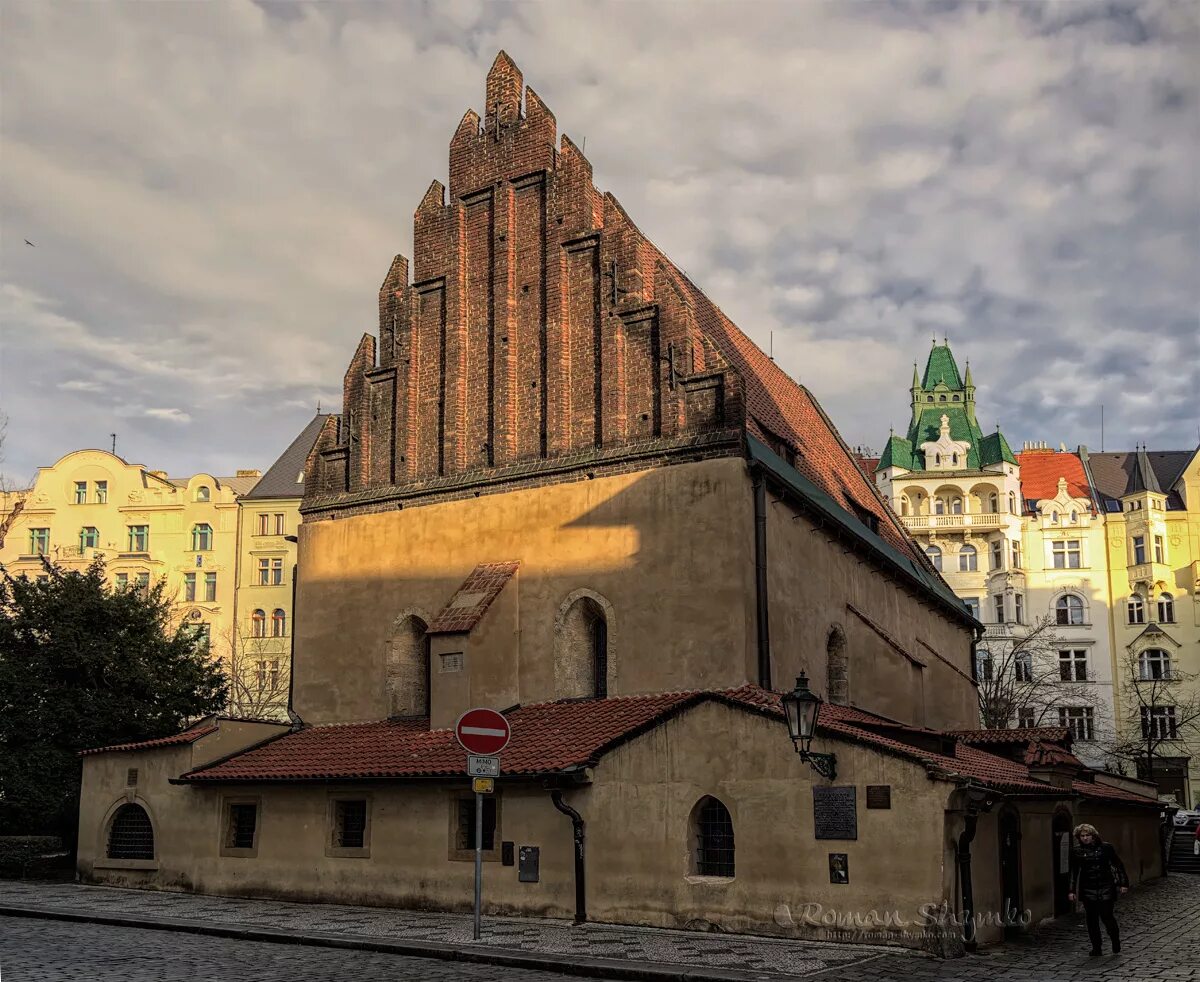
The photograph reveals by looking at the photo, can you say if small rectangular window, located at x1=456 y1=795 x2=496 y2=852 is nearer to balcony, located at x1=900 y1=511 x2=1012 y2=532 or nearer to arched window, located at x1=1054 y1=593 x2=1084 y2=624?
balcony, located at x1=900 y1=511 x2=1012 y2=532

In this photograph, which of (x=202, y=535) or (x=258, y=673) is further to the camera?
(x=202, y=535)

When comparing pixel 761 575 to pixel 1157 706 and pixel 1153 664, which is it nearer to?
pixel 1157 706

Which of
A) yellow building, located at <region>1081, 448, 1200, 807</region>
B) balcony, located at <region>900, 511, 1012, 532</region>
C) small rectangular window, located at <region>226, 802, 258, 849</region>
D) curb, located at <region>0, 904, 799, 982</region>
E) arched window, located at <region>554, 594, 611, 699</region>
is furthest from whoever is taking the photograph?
balcony, located at <region>900, 511, 1012, 532</region>

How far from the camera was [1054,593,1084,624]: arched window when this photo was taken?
212ft

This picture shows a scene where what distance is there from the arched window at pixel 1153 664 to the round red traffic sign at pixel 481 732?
180 ft

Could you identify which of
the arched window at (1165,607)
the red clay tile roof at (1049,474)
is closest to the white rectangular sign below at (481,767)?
the arched window at (1165,607)

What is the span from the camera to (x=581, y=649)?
2278 centimetres

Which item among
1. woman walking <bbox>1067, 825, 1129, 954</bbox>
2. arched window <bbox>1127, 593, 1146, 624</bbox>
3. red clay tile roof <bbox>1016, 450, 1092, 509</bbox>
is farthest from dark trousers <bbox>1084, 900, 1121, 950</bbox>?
red clay tile roof <bbox>1016, 450, 1092, 509</bbox>

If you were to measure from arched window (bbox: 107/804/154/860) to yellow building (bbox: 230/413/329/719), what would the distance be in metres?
29.2

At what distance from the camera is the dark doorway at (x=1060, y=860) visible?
21123mm

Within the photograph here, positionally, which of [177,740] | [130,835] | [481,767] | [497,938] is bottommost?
[497,938]

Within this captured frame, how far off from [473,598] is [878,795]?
9192 millimetres

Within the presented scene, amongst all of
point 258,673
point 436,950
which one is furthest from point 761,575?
point 258,673

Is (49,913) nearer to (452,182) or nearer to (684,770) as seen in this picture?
(684,770)
